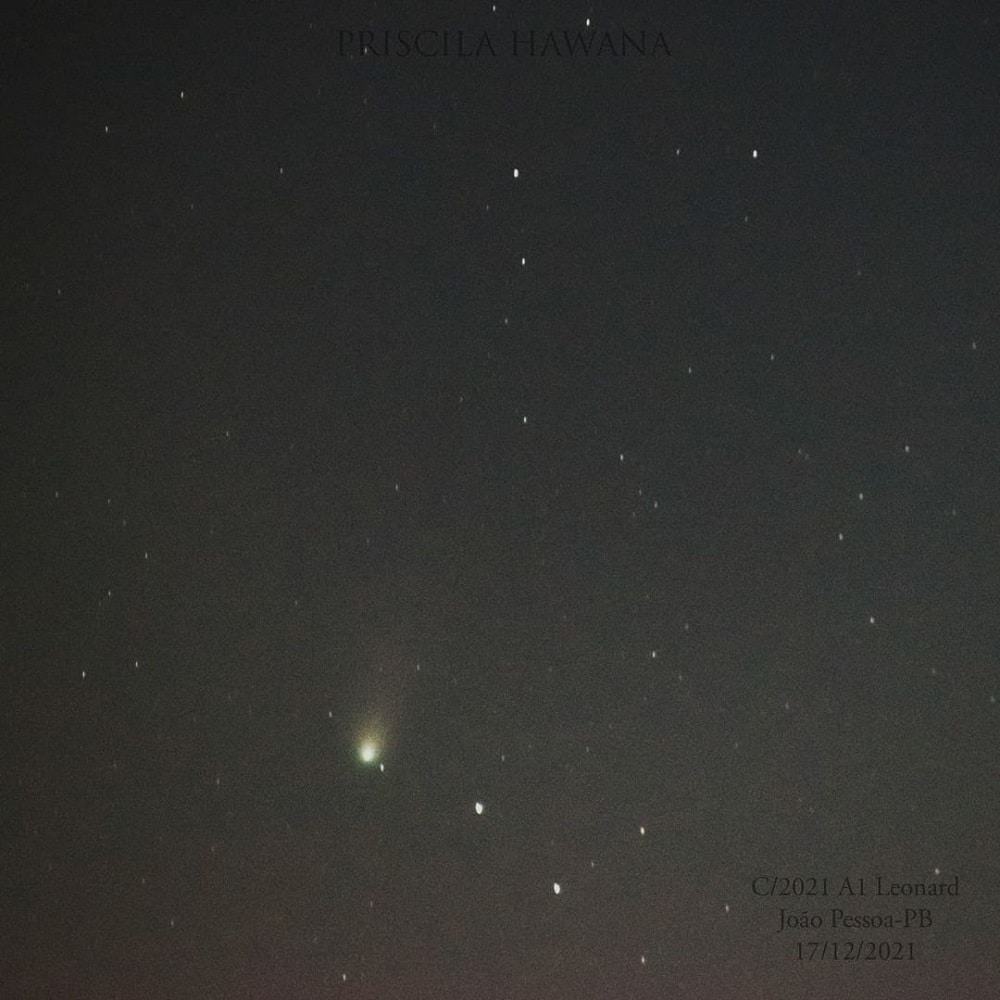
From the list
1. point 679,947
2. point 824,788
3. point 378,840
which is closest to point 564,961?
point 679,947

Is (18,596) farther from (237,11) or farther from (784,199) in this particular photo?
(784,199)

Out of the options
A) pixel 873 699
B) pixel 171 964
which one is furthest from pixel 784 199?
pixel 171 964

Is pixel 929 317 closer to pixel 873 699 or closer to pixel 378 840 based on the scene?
pixel 873 699

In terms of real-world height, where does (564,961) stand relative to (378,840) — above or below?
below

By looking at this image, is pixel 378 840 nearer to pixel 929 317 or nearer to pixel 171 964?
pixel 171 964

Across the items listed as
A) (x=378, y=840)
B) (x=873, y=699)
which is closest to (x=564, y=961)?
(x=378, y=840)

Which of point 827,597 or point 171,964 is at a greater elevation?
point 827,597

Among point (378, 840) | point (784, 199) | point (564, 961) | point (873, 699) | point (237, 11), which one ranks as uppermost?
point (237, 11)

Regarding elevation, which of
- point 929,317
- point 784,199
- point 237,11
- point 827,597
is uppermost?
point 237,11
